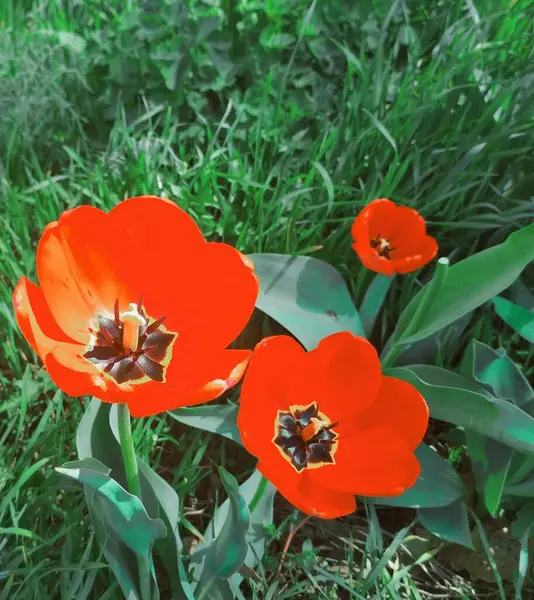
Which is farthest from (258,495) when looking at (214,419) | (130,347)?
(130,347)

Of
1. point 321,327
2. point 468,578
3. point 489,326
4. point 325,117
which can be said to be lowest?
point 468,578

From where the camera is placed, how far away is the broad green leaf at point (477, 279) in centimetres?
104

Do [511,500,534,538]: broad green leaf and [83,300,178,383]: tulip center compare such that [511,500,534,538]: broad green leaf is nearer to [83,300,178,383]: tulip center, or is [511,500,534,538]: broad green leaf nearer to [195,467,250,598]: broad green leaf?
[195,467,250,598]: broad green leaf

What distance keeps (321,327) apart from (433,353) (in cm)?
33

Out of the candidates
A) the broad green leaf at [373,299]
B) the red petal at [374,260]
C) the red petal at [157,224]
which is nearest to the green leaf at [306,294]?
the broad green leaf at [373,299]

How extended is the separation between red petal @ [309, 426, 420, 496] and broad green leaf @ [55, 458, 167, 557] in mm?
253

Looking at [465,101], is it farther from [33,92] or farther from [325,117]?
[33,92]

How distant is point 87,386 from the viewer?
2.28 ft

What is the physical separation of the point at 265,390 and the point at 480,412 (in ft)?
1.39

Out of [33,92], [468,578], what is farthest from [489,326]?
[33,92]

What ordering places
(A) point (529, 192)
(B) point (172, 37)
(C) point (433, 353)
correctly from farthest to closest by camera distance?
(B) point (172, 37), (A) point (529, 192), (C) point (433, 353)

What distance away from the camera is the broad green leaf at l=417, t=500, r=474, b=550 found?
1251 millimetres

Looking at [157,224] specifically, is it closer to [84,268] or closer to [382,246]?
[84,268]

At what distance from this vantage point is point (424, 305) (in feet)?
3.45
